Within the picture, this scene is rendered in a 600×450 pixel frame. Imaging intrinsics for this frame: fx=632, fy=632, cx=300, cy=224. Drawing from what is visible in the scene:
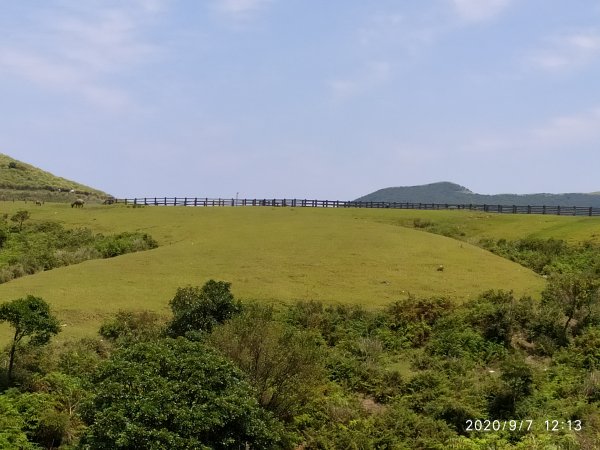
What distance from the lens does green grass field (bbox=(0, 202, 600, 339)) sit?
34.0 metres

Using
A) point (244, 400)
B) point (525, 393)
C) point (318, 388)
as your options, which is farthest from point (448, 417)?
point (244, 400)

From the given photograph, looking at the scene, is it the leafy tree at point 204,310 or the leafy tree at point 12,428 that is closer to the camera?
the leafy tree at point 12,428

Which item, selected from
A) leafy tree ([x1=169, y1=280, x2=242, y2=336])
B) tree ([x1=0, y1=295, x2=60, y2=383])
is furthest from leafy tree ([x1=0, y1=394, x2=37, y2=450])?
leafy tree ([x1=169, y1=280, x2=242, y2=336])

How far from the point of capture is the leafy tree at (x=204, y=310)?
2711 cm

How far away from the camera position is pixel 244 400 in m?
17.9

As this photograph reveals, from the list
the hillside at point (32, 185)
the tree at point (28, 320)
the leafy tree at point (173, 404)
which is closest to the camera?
the leafy tree at point (173, 404)

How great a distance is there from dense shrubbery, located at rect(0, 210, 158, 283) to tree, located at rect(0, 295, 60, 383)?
14.7m

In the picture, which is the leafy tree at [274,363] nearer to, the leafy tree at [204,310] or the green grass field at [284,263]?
the leafy tree at [204,310]

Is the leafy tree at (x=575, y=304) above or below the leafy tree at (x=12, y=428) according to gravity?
above

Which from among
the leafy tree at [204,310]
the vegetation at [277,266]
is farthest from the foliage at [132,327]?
the leafy tree at [204,310]

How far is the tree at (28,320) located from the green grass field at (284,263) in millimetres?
4020
